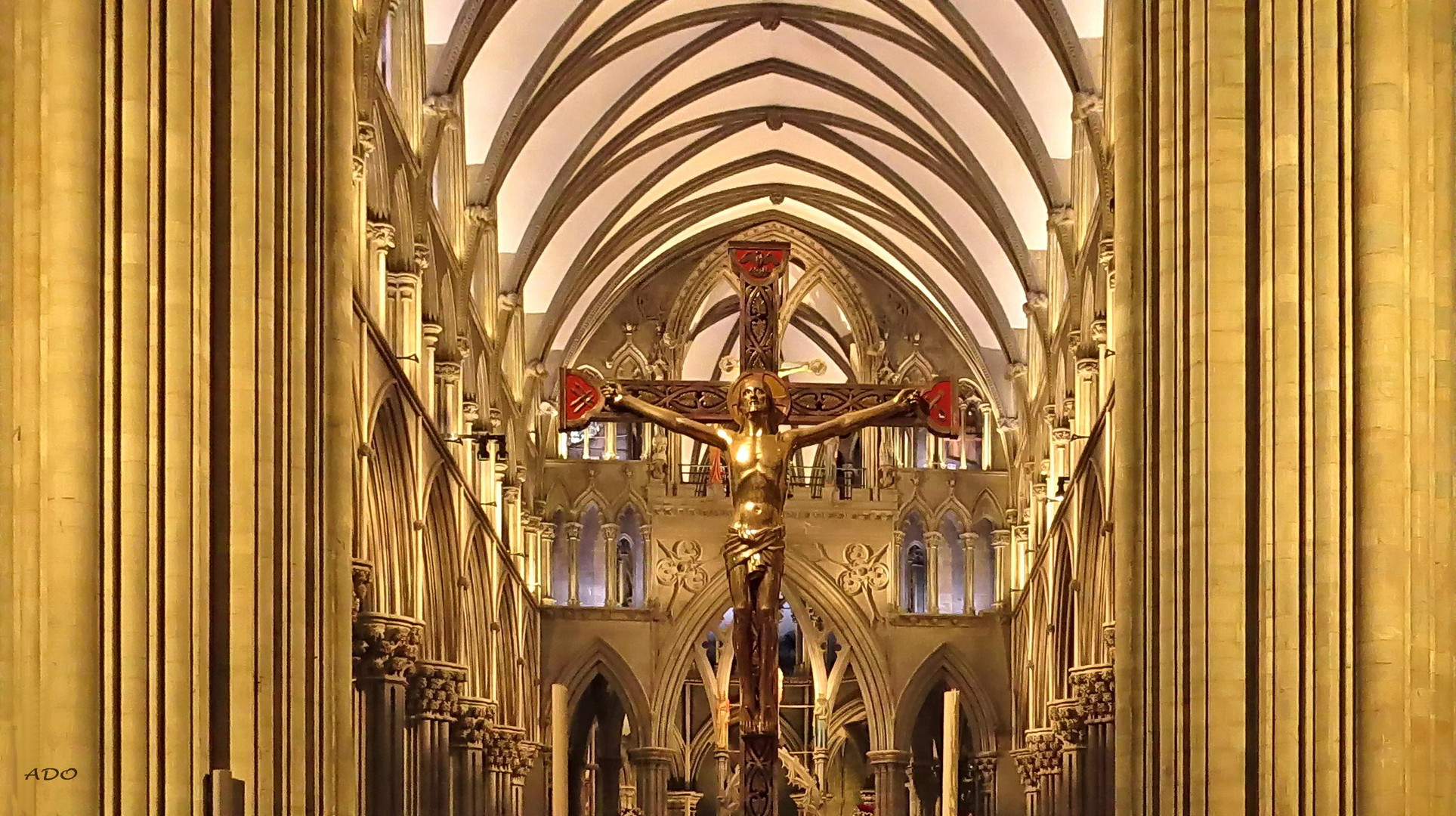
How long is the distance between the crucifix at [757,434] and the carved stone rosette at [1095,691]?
327 inches

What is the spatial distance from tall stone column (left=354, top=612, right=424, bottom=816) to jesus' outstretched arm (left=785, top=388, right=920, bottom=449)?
21.3ft

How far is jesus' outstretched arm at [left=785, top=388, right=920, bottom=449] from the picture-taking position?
1759cm

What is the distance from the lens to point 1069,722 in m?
28.6

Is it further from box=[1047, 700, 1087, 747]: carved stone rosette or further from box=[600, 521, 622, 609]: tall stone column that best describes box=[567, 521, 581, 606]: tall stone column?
box=[1047, 700, 1087, 747]: carved stone rosette

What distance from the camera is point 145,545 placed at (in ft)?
40.4

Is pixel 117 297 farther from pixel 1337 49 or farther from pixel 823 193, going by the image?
pixel 823 193

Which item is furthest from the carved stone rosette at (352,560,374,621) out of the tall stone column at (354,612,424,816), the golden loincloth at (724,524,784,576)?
the golden loincloth at (724,524,784,576)

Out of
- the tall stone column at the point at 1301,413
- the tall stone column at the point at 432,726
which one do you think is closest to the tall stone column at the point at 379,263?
the tall stone column at the point at 432,726

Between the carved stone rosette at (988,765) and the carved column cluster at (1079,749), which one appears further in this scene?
the carved stone rosette at (988,765)

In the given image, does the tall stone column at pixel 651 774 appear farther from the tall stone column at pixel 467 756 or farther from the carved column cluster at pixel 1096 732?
the carved column cluster at pixel 1096 732

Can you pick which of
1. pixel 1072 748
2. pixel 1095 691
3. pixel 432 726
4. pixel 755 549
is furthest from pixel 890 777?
pixel 755 549

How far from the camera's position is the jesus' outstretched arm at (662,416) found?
58.5 feet

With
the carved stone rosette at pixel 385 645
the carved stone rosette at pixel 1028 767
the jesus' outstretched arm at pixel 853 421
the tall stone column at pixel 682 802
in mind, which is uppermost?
the jesus' outstretched arm at pixel 853 421

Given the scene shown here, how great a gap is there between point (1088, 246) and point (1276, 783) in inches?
551
